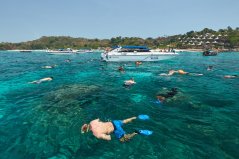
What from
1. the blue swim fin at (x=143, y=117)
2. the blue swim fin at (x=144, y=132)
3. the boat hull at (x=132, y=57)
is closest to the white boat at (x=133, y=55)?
the boat hull at (x=132, y=57)

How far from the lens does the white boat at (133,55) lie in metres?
38.8

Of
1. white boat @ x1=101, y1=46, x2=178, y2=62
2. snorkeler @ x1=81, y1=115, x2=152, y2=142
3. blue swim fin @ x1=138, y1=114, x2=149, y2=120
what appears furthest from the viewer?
white boat @ x1=101, y1=46, x2=178, y2=62

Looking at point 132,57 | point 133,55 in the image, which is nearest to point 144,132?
point 133,55

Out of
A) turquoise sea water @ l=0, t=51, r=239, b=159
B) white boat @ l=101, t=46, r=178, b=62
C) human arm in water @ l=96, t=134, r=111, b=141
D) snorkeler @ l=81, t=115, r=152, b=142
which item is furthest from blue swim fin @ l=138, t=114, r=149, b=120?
white boat @ l=101, t=46, r=178, b=62

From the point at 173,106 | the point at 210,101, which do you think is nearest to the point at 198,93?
the point at 210,101

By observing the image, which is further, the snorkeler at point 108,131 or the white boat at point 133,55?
the white boat at point 133,55

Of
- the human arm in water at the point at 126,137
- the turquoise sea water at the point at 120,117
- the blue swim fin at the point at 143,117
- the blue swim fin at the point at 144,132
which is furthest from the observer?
the blue swim fin at the point at 143,117

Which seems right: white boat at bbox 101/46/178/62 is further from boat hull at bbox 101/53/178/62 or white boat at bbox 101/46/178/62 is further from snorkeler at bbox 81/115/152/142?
snorkeler at bbox 81/115/152/142

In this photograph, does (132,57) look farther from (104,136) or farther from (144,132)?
(104,136)

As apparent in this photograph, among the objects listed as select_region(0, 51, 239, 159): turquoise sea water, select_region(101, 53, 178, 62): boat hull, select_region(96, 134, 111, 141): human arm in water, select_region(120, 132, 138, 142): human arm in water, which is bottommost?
select_region(0, 51, 239, 159): turquoise sea water

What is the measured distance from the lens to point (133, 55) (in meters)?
39.0

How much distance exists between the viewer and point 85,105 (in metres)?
13.8

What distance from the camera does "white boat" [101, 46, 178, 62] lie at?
127 ft

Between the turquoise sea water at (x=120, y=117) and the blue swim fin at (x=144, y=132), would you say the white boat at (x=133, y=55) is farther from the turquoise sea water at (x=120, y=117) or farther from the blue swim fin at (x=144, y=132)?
the blue swim fin at (x=144, y=132)
